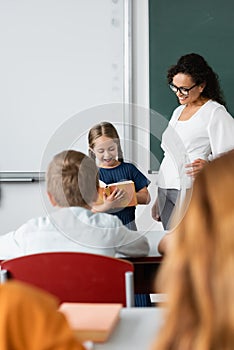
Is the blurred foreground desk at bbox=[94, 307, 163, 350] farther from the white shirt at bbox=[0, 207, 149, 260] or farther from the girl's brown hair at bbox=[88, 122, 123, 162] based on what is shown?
the girl's brown hair at bbox=[88, 122, 123, 162]

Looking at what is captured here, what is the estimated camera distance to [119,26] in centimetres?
374

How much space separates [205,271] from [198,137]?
2310 mm

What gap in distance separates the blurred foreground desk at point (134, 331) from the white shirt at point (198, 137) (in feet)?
4.32

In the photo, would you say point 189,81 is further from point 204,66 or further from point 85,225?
point 85,225

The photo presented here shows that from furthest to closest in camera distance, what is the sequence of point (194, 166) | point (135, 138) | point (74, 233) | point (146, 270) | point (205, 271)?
point (135, 138) < point (194, 166) < point (146, 270) < point (74, 233) < point (205, 271)

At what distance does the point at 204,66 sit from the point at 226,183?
7.88 feet

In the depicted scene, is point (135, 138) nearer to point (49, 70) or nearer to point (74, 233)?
point (49, 70)

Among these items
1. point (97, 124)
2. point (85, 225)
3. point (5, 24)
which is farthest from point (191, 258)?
point (5, 24)

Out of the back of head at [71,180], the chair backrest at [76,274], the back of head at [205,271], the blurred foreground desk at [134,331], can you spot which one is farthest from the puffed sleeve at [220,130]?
the back of head at [205,271]

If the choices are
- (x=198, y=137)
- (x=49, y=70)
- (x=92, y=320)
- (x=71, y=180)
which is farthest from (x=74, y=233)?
(x=49, y=70)

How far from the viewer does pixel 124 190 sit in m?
2.42

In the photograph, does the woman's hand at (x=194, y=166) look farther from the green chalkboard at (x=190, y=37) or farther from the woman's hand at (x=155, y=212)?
the green chalkboard at (x=190, y=37)

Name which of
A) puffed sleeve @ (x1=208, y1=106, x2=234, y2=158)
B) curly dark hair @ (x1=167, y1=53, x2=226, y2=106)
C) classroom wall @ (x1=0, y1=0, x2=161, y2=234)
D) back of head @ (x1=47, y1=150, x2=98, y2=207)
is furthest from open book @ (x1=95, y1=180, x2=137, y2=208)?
classroom wall @ (x1=0, y1=0, x2=161, y2=234)

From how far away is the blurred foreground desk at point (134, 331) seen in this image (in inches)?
47.3
